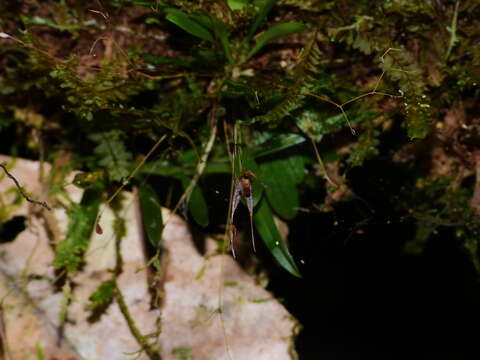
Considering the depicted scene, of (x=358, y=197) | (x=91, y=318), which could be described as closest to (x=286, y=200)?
(x=358, y=197)

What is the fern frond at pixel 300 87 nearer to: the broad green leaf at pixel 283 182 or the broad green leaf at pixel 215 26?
the broad green leaf at pixel 283 182

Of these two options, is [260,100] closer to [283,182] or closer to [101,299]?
[283,182]

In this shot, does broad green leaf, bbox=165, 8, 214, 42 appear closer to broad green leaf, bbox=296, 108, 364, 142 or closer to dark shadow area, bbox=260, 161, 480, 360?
broad green leaf, bbox=296, 108, 364, 142

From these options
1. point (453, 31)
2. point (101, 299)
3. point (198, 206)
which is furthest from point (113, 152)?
point (453, 31)

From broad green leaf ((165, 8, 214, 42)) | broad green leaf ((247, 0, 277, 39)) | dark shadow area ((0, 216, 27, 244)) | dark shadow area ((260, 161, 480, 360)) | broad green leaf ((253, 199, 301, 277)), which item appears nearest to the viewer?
broad green leaf ((165, 8, 214, 42))

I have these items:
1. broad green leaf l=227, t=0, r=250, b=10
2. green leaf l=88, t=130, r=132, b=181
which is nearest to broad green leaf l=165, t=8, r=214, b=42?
broad green leaf l=227, t=0, r=250, b=10

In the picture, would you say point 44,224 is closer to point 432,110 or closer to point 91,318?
point 91,318
